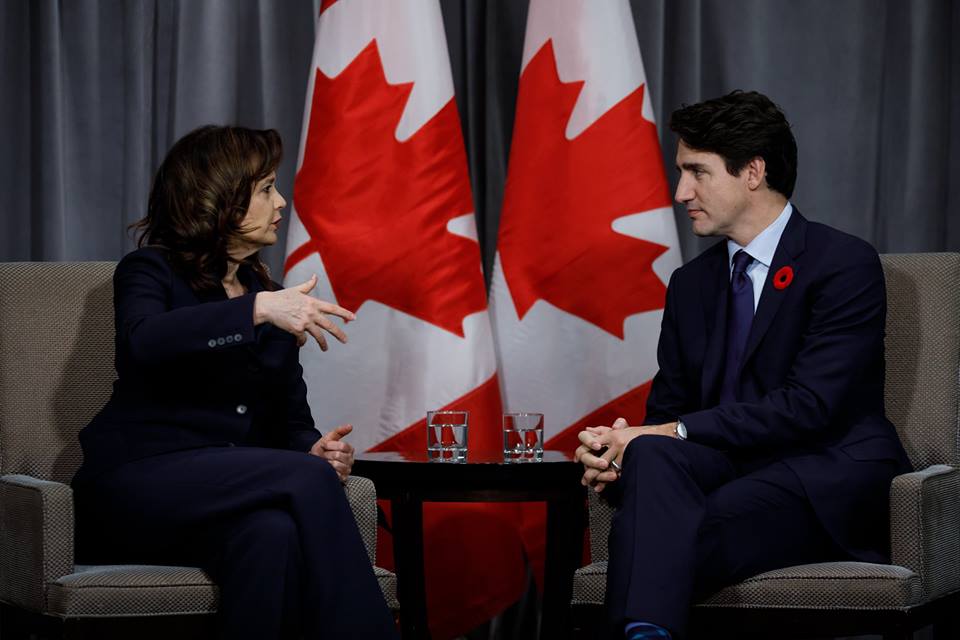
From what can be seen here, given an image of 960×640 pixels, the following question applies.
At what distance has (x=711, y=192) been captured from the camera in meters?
2.61

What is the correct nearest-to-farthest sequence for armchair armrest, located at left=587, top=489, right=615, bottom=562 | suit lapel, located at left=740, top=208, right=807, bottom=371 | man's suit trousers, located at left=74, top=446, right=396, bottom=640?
man's suit trousers, located at left=74, top=446, right=396, bottom=640, armchair armrest, located at left=587, top=489, right=615, bottom=562, suit lapel, located at left=740, top=208, right=807, bottom=371

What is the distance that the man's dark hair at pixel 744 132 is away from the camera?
258 centimetres

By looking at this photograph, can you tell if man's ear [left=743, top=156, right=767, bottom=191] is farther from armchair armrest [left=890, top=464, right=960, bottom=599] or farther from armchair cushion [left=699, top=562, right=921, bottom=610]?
armchair cushion [left=699, top=562, right=921, bottom=610]

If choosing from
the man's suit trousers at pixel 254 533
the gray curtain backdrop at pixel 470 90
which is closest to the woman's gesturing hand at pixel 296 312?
the man's suit trousers at pixel 254 533

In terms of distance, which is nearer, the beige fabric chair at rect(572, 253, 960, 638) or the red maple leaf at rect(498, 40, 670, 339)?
the beige fabric chair at rect(572, 253, 960, 638)

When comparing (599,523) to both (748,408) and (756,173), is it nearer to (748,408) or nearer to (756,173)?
(748,408)

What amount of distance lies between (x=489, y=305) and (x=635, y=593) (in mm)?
1423

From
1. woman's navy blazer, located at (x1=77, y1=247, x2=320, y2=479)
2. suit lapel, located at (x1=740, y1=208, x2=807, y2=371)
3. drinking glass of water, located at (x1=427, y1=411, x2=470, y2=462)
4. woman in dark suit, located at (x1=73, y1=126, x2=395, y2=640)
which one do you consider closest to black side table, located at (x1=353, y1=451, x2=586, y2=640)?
drinking glass of water, located at (x1=427, y1=411, x2=470, y2=462)

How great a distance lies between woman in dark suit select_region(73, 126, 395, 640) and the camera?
2059mm

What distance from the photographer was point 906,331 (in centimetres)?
267

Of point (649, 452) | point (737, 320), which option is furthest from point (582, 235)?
point (649, 452)

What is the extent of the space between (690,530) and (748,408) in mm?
347

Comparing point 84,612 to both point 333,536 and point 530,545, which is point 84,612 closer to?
point 333,536

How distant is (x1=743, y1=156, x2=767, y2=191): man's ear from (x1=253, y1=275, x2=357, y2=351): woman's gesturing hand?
96cm
